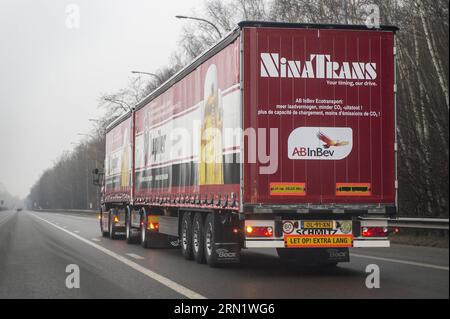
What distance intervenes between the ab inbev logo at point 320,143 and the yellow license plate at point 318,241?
46.8 inches

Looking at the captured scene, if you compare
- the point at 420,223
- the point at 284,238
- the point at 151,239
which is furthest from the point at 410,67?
the point at 284,238

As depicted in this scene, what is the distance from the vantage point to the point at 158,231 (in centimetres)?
1861

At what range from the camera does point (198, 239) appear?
14109 millimetres

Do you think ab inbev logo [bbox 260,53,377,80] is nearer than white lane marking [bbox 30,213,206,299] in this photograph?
No

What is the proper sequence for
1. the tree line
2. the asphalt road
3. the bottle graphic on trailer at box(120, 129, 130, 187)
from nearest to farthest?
the tree line < the asphalt road < the bottle graphic on trailer at box(120, 129, 130, 187)

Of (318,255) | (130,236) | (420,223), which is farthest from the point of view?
(130,236)

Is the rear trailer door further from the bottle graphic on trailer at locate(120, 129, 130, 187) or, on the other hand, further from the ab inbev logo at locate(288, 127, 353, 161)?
the bottle graphic on trailer at locate(120, 129, 130, 187)

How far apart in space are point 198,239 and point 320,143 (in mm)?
3543

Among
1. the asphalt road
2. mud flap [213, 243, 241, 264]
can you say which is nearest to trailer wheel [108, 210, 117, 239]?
the asphalt road

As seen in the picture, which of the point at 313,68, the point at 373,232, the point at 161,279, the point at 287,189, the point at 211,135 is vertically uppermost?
the point at 313,68

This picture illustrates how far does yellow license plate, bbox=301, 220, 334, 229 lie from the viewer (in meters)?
11.8

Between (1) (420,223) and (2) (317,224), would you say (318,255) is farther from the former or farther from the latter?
(1) (420,223)

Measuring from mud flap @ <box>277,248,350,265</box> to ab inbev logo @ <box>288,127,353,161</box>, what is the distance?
2166mm

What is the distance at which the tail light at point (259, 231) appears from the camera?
11.6 meters
